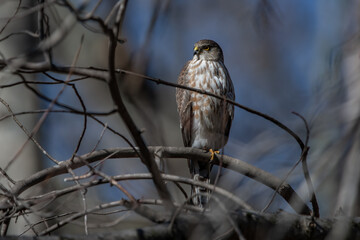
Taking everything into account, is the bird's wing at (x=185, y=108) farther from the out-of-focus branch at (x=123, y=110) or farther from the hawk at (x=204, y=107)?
the out-of-focus branch at (x=123, y=110)

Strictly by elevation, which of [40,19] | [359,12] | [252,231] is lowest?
[252,231]

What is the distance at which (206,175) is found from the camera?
190 inches

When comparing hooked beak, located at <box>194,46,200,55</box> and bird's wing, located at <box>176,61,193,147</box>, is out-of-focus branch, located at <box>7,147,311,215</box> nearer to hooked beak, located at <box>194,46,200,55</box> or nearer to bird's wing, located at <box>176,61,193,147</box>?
bird's wing, located at <box>176,61,193,147</box>

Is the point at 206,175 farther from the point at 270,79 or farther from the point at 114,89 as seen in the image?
the point at 270,79

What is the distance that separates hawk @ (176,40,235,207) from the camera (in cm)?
493

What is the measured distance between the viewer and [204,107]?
16.5ft

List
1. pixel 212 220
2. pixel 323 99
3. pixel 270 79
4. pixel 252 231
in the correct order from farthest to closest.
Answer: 1. pixel 270 79
2. pixel 252 231
3. pixel 212 220
4. pixel 323 99

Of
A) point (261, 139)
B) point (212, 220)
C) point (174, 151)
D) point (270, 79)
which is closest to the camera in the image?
point (261, 139)

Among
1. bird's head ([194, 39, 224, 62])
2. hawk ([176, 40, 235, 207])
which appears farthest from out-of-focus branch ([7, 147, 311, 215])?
bird's head ([194, 39, 224, 62])

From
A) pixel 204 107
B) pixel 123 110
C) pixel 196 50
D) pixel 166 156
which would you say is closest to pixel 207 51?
pixel 196 50

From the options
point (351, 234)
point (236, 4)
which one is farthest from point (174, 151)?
point (236, 4)

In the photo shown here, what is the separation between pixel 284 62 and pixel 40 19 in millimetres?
6461

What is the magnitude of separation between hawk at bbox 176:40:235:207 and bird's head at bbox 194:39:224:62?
0.01 metres

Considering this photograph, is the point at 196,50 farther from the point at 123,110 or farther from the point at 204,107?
the point at 123,110
